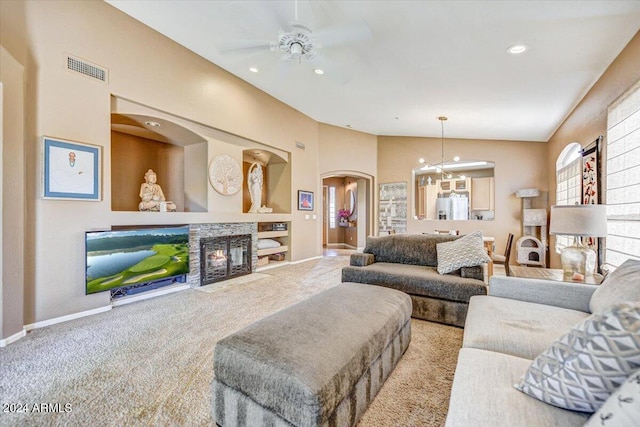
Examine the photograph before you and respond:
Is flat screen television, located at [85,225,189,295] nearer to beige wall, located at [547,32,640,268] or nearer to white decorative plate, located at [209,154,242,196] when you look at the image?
Result: white decorative plate, located at [209,154,242,196]

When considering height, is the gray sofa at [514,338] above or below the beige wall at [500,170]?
below

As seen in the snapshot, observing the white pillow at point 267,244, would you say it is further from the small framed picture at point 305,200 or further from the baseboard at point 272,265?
the small framed picture at point 305,200

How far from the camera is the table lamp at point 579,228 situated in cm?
254

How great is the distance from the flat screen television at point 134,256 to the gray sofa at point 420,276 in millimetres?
2527

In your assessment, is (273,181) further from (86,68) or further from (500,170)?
(500,170)

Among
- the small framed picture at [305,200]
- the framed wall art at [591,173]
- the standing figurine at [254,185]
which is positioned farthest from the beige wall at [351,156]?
the framed wall art at [591,173]

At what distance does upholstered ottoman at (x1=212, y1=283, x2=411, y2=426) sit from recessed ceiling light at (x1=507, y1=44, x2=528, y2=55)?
3.59 meters

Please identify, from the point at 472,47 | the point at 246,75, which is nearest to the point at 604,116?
the point at 472,47

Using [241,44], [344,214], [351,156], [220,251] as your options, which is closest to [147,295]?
[220,251]

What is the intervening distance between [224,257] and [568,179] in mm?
6586

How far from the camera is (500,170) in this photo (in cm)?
703

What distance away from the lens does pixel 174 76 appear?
4.05 metres

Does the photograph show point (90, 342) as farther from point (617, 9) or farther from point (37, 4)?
point (617, 9)

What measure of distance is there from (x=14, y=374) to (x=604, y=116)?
6467 millimetres
